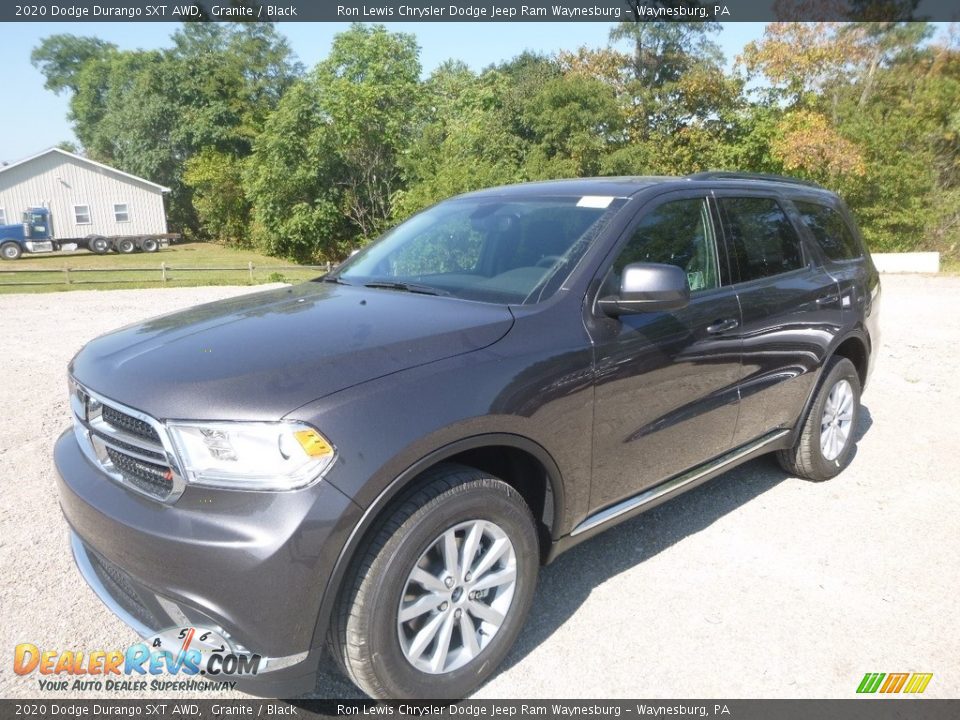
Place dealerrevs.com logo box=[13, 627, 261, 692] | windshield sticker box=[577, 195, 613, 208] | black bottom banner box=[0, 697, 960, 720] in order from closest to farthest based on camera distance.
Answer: black bottom banner box=[0, 697, 960, 720], dealerrevs.com logo box=[13, 627, 261, 692], windshield sticker box=[577, 195, 613, 208]

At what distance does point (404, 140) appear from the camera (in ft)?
115

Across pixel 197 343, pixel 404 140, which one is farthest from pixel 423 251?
pixel 404 140

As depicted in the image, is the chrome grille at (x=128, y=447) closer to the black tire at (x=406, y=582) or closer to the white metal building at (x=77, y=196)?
the black tire at (x=406, y=582)

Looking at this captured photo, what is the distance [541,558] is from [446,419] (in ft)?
3.06

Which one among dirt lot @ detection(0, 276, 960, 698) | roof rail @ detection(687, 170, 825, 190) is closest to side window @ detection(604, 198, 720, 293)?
roof rail @ detection(687, 170, 825, 190)

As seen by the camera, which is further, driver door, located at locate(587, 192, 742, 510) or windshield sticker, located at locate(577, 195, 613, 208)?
windshield sticker, located at locate(577, 195, 613, 208)

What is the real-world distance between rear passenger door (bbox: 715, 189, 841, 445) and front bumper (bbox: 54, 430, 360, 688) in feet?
8.06

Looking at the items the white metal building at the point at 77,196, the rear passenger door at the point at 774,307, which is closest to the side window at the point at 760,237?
the rear passenger door at the point at 774,307

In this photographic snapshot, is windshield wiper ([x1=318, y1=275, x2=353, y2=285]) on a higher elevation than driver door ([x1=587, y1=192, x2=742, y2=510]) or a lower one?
higher

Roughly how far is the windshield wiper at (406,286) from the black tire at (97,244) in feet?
134

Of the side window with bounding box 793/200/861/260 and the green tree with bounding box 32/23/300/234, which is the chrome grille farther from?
the green tree with bounding box 32/23/300/234

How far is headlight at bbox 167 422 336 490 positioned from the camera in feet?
6.91

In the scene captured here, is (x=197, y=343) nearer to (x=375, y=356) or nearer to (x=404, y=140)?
(x=375, y=356)

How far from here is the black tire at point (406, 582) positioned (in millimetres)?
2248
